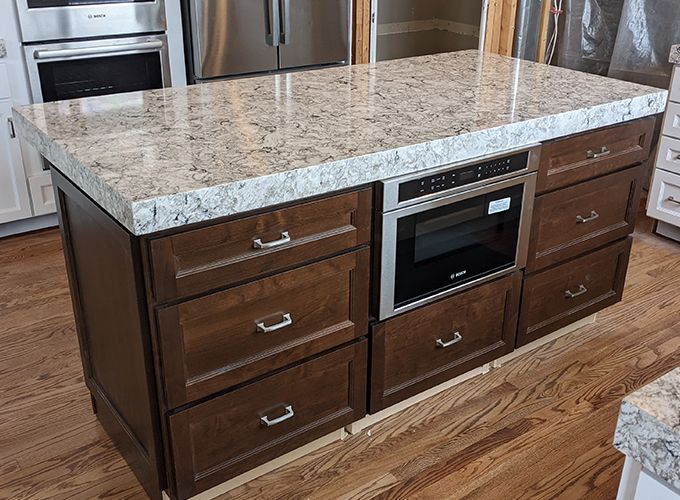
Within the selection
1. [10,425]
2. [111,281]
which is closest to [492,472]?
[111,281]

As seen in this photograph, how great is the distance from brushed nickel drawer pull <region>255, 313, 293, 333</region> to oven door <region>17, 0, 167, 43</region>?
2142mm

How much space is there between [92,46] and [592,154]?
2.30 meters

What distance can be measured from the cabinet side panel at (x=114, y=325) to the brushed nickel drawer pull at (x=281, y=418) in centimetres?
29

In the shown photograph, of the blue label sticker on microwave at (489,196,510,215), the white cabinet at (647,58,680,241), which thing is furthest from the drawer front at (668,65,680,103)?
the blue label sticker on microwave at (489,196,510,215)

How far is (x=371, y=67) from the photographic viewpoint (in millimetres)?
2783

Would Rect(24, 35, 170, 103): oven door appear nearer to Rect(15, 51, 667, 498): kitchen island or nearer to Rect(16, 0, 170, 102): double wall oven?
Rect(16, 0, 170, 102): double wall oven

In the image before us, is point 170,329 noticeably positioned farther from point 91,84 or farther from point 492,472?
point 91,84

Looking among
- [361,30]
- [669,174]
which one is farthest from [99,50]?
[669,174]

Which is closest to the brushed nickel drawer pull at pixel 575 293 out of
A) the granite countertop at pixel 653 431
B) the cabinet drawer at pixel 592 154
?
the cabinet drawer at pixel 592 154

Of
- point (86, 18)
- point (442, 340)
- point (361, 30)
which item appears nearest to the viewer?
point (442, 340)

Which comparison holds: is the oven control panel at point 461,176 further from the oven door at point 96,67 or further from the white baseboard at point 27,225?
the white baseboard at point 27,225

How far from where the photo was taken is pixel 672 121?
11.4ft

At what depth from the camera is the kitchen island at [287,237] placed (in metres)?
1.64

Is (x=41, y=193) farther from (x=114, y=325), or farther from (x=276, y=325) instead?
(x=276, y=325)
